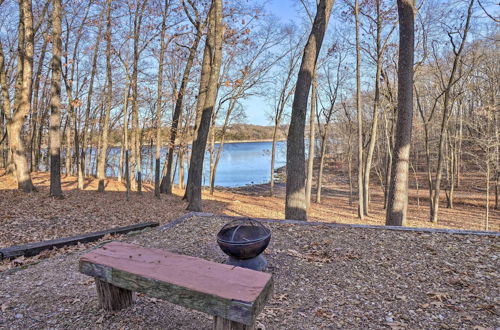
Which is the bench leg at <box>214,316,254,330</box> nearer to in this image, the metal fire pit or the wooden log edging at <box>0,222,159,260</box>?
the metal fire pit

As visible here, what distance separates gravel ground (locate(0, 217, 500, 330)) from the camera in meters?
2.70

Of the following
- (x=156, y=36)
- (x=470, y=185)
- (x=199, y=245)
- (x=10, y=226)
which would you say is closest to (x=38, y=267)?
(x=199, y=245)

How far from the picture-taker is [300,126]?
6332 millimetres

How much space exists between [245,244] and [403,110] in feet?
14.5

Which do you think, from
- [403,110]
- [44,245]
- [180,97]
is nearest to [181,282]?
[44,245]

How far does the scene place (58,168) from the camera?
8.36 metres

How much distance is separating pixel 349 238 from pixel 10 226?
A: 6.31 metres

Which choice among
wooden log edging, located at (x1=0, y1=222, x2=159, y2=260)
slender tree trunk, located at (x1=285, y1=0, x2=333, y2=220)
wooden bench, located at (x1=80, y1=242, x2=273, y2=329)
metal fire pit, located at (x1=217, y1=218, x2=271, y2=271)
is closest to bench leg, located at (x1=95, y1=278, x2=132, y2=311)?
wooden bench, located at (x1=80, y1=242, x2=273, y2=329)

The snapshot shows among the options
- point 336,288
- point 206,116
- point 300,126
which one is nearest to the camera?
point 336,288

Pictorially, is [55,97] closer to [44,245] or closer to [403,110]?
[44,245]

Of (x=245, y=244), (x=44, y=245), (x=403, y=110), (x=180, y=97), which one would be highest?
(x=180, y=97)

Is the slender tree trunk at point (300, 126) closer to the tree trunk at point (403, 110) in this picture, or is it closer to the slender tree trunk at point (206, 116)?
the tree trunk at point (403, 110)

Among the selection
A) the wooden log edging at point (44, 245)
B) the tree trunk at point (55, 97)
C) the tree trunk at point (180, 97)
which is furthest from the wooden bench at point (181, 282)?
the tree trunk at point (180, 97)

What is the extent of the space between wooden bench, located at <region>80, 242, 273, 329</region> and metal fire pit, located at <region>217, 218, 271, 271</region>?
817 mm
